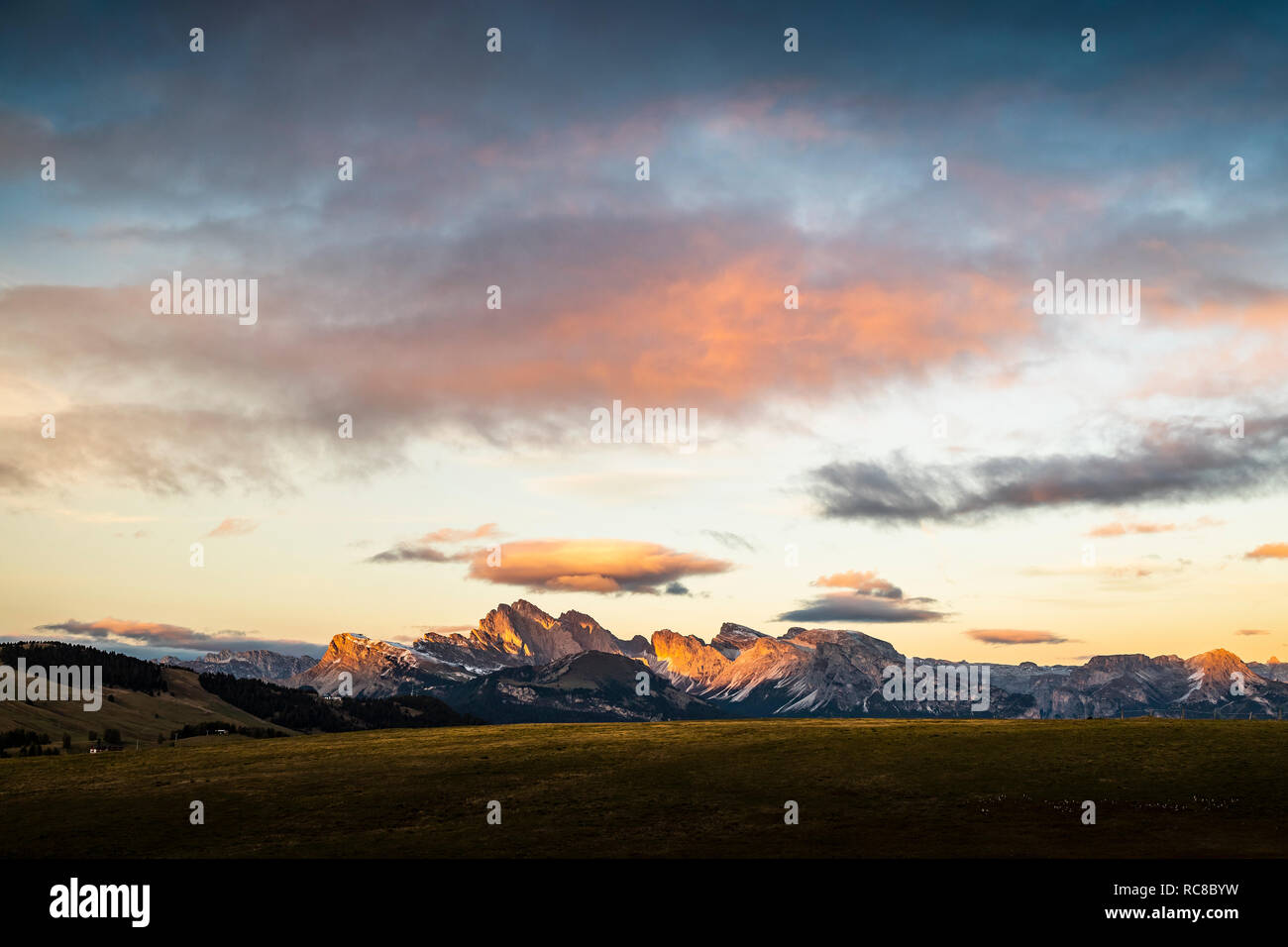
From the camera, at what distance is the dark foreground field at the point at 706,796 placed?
5925 cm

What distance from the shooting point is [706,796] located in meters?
72.1

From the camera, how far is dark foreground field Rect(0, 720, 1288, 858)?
59250 mm
